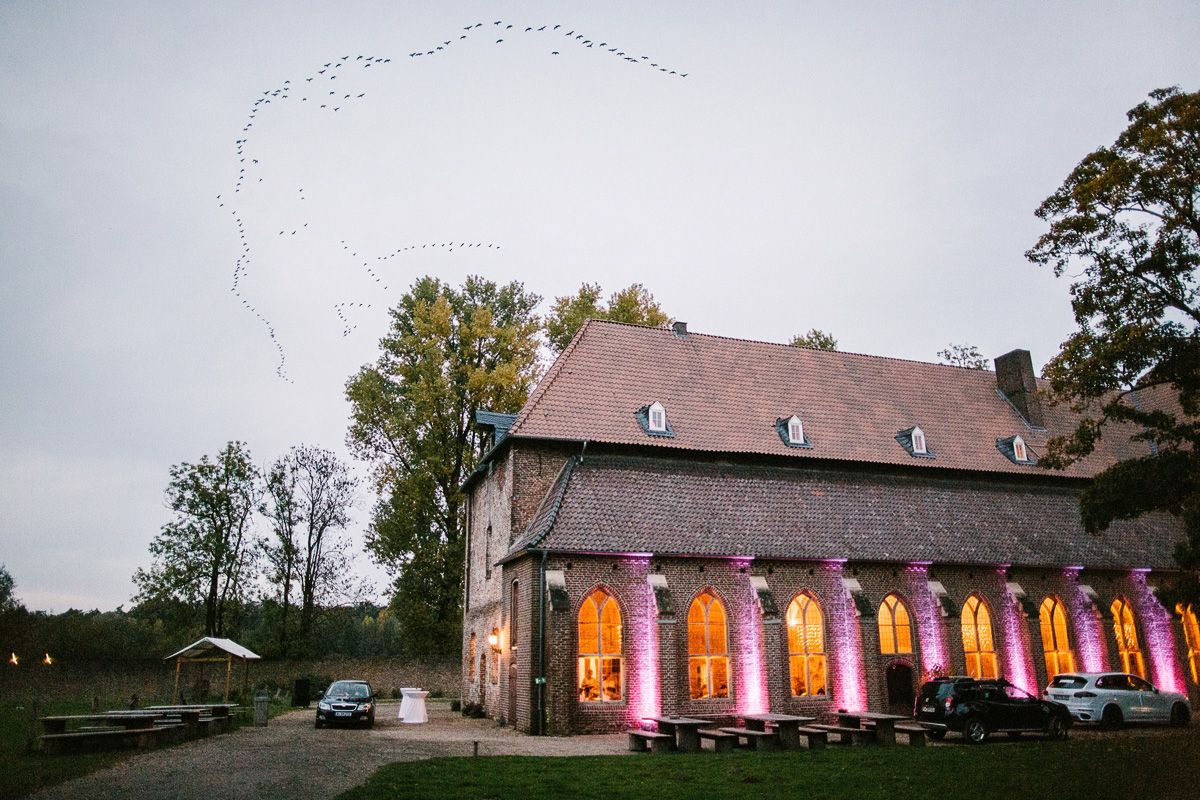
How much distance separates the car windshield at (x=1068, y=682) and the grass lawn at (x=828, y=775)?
614cm

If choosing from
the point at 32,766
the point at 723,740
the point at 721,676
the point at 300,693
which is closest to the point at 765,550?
the point at 721,676

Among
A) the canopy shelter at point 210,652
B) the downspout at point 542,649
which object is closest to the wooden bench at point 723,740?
the downspout at point 542,649

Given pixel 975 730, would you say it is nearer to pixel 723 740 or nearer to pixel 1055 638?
pixel 723 740

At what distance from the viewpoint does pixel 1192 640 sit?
29.3 metres

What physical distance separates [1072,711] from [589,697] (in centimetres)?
1321

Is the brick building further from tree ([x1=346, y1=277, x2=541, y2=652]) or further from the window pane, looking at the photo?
tree ([x1=346, y1=277, x2=541, y2=652])

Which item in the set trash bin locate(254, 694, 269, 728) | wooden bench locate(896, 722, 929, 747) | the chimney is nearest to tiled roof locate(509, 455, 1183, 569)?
the chimney

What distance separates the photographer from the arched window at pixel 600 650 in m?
22.1

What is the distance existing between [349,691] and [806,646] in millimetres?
13566

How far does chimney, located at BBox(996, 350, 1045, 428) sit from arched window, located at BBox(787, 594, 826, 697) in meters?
15.0

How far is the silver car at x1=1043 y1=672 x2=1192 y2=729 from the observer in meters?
22.4

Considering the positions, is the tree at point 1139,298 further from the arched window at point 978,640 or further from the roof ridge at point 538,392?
the roof ridge at point 538,392

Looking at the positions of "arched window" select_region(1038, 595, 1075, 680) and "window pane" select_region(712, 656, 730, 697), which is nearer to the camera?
"window pane" select_region(712, 656, 730, 697)

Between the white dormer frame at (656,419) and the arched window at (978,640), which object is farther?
the white dormer frame at (656,419)
